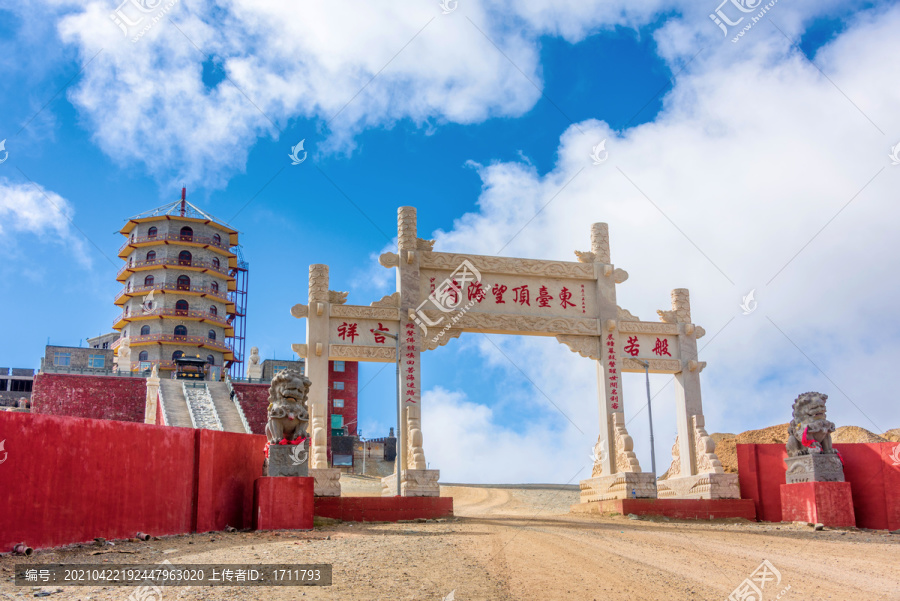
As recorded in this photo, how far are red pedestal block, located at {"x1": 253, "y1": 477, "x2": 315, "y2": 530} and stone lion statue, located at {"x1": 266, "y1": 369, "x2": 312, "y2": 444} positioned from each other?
0.70 m

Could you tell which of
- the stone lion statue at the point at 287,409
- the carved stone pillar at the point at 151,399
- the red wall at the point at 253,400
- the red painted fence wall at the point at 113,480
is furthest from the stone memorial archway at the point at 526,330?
the red wall at the point at 253,400

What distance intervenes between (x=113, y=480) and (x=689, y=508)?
35.7 ft

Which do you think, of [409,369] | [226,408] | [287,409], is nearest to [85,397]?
[226,408]

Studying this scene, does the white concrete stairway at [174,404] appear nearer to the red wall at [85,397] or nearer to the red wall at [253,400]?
the red wall at [85,397]

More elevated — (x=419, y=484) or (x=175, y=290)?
(x=175, y=290)

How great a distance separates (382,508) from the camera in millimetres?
14023

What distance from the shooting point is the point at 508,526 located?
1255 centimetres

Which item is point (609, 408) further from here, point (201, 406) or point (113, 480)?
point (201, 406)

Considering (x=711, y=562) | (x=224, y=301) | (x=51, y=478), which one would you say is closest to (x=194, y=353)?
(x=224, y=301)

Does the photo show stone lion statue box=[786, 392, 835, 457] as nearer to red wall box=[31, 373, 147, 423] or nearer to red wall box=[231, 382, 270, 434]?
red wall box=[231, 382, 270, 434]

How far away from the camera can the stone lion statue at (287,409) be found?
11.6 m

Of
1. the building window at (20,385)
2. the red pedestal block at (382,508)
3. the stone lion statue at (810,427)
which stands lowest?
the red pedestal block at (382,508)

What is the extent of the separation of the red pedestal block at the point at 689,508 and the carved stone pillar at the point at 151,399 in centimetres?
2045

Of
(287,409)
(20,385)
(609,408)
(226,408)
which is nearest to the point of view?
(287,409)
